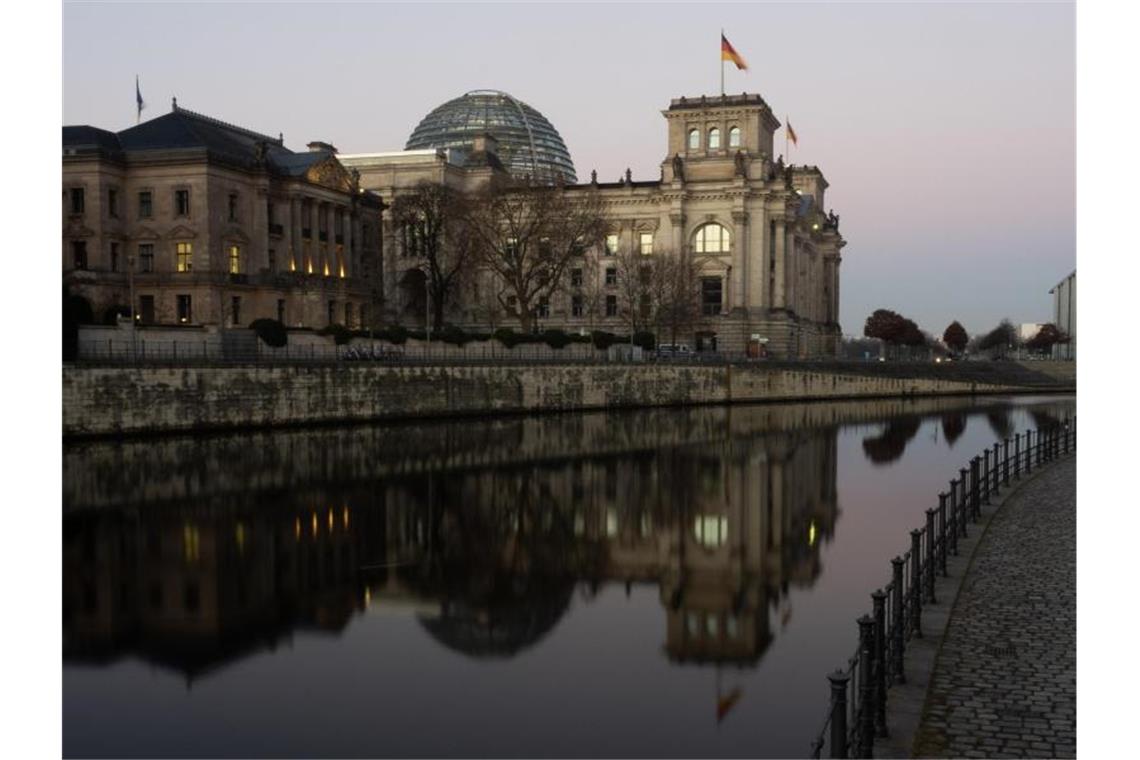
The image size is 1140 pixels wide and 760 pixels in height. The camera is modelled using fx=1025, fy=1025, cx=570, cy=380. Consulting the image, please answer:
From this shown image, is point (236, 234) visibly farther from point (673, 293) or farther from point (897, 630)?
point (897, 630)

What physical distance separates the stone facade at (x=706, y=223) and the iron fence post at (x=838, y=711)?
99.1 metres

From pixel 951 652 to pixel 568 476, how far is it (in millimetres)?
23504

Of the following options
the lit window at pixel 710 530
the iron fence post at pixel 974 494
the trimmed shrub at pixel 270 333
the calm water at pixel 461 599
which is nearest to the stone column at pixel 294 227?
the trimmed shrub at pixel 270 333

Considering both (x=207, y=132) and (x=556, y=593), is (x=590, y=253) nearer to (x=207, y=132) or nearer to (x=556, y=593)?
(x=207, y=132)

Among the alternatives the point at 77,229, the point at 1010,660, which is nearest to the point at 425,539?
the point at 1010,660

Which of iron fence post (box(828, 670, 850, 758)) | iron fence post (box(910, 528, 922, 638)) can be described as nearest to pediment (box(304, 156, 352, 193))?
iron fence post (box(910, 528, 922, 638))

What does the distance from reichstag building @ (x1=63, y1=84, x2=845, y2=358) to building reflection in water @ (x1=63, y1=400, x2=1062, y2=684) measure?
2942 cm

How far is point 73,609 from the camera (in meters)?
18.9

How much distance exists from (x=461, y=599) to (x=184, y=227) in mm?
63435

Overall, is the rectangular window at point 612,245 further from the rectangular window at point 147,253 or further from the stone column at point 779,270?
the rectangular window at point 147,253

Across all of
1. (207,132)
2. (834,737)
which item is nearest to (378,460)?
(834,737)

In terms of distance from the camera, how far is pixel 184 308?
75750mm

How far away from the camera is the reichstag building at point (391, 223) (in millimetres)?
75188

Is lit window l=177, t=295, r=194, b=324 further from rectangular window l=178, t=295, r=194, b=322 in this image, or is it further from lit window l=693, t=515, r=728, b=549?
lit window l=693, t=515, r=728, b=549
